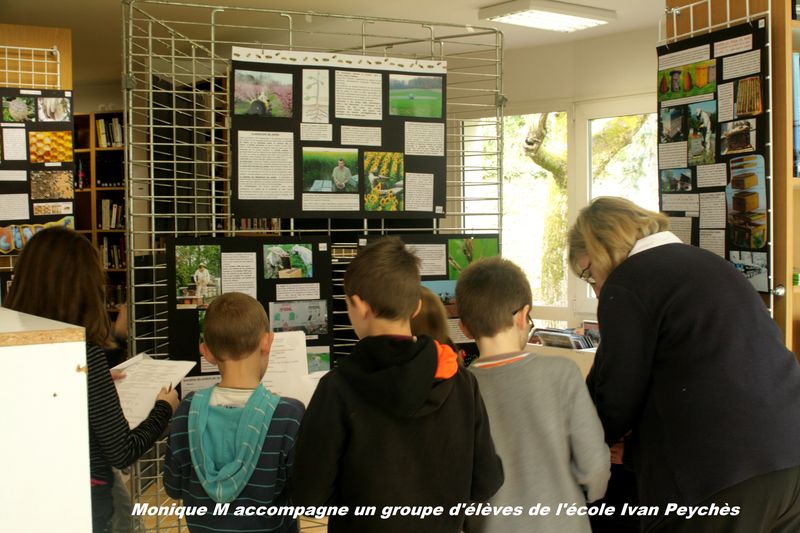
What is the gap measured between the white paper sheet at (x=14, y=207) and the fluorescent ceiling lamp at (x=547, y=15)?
10.5 ft

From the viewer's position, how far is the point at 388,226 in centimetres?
287

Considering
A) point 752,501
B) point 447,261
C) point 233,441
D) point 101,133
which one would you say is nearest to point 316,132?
point 447,261

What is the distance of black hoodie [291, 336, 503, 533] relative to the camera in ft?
4.71

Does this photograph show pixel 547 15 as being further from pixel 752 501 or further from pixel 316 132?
pixel 752 501

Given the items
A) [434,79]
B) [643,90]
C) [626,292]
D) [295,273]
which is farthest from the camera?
[643,90]

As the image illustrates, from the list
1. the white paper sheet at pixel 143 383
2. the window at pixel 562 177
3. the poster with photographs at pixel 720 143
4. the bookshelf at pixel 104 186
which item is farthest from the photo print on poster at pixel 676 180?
the bookshelf at pixel 104 186

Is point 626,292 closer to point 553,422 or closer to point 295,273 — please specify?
point 553,422

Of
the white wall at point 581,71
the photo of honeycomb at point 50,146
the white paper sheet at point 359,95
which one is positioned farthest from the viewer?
the white wall at point 581,71

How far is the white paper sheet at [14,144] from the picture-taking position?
4012 millimetres

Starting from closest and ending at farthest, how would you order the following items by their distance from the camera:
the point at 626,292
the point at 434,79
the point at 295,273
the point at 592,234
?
the point at 626,292, the point at 592,234, the point at 295,273, the point at 434,79

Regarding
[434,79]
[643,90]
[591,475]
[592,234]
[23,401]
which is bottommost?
[591,475]

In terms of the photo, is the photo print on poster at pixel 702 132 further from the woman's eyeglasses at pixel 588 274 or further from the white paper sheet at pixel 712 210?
the woman's eyeglasses at pixel 588 274

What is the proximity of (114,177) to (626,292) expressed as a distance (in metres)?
6.72

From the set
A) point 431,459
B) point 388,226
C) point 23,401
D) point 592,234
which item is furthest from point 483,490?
point 388,226
